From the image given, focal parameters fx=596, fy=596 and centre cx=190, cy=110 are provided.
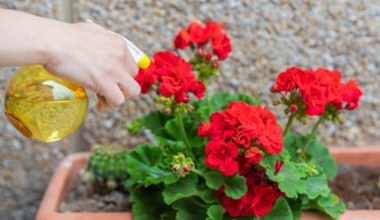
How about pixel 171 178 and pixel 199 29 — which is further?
pixel 199 29

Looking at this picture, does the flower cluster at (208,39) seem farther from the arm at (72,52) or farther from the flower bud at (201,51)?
the arm at (72,52)

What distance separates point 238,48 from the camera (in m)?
1.92

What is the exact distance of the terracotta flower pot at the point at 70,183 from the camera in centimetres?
154

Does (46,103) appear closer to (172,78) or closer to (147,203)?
(172,78)

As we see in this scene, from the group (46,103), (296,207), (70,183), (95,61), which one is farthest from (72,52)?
(70,183)

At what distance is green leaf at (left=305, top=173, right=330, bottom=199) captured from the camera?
1451mm

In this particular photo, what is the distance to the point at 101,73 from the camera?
1.05 meters

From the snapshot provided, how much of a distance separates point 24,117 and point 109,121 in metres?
0.75

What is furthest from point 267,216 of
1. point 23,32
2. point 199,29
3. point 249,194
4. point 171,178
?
point 23,32

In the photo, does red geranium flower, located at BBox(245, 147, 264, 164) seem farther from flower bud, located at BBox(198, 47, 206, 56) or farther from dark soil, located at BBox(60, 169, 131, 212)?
dark soil, located at BBox(60, 169, 131, 212)

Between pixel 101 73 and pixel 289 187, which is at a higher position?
pixel 101 73

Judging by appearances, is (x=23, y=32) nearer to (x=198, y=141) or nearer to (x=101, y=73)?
(x=101, y=73)

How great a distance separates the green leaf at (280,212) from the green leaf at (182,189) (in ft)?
0.59

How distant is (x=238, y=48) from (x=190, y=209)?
0.66 metres
